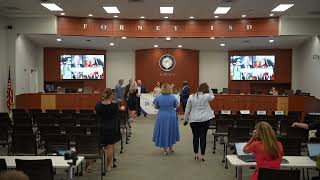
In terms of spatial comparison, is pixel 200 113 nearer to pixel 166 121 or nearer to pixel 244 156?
pixel 166 121

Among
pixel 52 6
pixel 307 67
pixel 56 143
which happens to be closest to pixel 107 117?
pixel 56 143

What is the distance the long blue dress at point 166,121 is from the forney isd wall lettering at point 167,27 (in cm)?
822

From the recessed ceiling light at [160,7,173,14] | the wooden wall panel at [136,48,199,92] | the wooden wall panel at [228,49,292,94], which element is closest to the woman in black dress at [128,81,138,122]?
the recessed ceiling light at [160,7,173,14]

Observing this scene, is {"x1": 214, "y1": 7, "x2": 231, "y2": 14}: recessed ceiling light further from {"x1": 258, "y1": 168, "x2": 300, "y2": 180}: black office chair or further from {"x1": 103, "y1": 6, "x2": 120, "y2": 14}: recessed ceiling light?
{"x1": 258, "y1": 168, "x2": 300, "y2": 180}: black office chair

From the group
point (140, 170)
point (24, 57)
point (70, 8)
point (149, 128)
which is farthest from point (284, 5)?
point (24, 57)

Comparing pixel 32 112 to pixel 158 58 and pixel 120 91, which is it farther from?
pixel 158 58

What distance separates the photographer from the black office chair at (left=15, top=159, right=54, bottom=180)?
522 centimetres

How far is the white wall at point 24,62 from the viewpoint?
1709cm

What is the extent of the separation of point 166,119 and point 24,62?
34.6ft

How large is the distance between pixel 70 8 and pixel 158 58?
752cm

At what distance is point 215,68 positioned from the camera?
73.3 ft

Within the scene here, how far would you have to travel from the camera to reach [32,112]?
1202 cm

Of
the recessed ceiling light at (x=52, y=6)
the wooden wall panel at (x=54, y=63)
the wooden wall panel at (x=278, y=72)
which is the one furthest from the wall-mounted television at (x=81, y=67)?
the wooden wall panel at (x=278, y=72)

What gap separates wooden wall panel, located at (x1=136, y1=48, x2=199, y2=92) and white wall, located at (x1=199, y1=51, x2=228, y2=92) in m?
Result: 0.42
